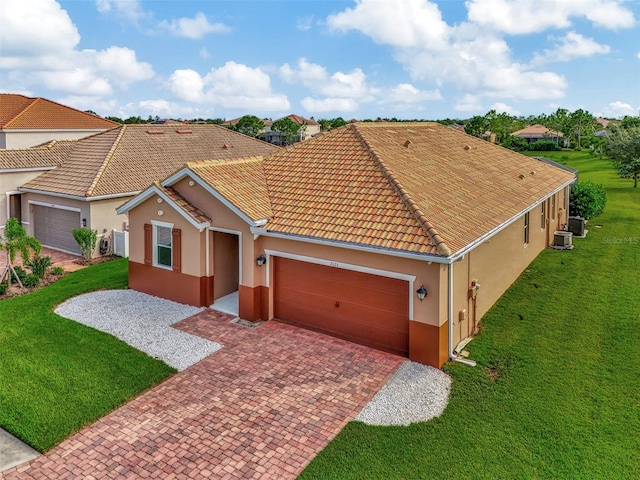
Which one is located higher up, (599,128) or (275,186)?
(599,128)

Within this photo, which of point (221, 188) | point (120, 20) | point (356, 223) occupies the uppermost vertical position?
point (120, 20)

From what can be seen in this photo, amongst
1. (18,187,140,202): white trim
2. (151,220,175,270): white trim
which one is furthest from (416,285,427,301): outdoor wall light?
(18,187,140,202): white trim

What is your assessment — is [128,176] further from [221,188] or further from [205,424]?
[205,424]

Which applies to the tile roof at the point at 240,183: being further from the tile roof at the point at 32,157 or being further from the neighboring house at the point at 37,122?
the neighboring house at the point at 37,122

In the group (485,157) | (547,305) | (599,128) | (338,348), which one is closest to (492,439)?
(338,348)

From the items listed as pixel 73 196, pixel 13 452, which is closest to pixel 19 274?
pixel 73 196

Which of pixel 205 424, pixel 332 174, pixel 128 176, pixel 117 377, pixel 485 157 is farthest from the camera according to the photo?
pixel 128 176
